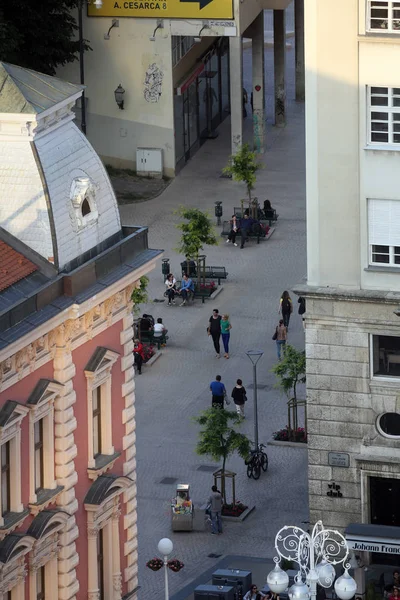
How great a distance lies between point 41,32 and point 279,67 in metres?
17.2

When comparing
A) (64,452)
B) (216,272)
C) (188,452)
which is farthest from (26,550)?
(216,272)

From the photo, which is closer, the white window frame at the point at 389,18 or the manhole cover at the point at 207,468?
the white window frame at the point at 389,18

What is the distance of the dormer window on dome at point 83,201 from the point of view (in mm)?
55875

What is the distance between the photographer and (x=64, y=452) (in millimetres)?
56031

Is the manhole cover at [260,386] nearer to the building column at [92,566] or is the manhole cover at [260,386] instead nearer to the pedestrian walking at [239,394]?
the pedestrian walking at [239,394]

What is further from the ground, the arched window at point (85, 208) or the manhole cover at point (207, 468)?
the arched window at point (85, 208)

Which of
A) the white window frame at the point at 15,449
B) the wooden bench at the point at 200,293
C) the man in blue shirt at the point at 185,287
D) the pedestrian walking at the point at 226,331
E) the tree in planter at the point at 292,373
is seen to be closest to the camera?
the white window frame at the point at 15,449

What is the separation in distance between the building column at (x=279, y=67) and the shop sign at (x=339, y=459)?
45908 millimetres

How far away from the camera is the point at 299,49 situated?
11662 centimetres

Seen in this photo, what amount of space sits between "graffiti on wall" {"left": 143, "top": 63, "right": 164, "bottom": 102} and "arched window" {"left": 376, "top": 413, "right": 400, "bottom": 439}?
37.8 meters

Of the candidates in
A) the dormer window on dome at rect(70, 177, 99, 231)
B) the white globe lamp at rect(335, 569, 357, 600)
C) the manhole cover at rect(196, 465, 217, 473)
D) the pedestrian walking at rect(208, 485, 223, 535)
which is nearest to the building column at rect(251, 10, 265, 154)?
the manhole cover at rect(196, 465, 217, 473)

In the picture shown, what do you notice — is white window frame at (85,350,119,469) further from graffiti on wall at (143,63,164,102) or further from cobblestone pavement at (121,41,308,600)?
graffiti on wall at (143,63,164,102)

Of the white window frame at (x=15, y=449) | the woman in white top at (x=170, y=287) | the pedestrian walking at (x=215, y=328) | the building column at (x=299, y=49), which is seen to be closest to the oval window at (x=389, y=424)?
the white window frame at (x=15, y=449)

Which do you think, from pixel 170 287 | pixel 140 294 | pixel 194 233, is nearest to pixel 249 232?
pixel 194 233
